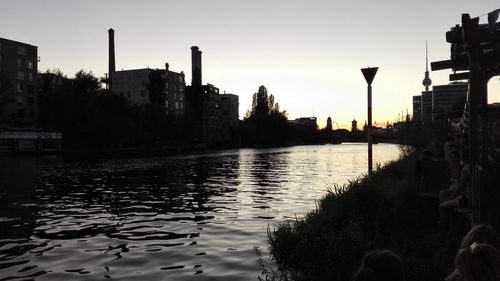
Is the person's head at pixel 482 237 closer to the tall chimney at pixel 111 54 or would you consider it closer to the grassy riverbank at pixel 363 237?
the grassy riverbank at pixel 363 237

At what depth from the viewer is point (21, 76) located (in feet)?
331

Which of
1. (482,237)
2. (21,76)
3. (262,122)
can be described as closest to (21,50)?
(21,76)

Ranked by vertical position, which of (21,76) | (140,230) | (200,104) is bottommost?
(140,230)

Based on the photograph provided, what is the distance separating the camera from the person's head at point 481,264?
3680 millimetres

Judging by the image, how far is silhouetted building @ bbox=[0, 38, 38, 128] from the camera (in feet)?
318

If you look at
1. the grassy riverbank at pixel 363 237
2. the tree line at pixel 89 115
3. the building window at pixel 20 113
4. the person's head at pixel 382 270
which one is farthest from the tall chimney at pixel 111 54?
the person's head at pixel 382 270

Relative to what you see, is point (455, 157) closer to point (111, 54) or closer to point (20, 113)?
point (20, 113)

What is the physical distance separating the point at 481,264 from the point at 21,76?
360 feet

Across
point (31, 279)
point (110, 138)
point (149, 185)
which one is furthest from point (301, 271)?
point (110, 138)

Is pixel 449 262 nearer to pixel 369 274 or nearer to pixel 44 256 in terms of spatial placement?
pixel 369 274

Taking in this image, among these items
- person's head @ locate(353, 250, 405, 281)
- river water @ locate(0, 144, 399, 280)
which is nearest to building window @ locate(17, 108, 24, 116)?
river water @ locate(0, 144, 399, 280)

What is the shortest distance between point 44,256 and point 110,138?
93.0m

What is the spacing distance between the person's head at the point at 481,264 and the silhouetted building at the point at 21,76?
98480 millimetres

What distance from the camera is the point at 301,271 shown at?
24.6 feet
